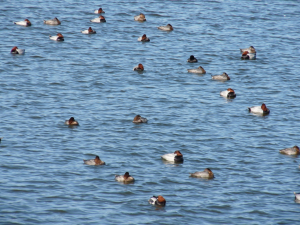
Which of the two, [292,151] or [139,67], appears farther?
[139,67]

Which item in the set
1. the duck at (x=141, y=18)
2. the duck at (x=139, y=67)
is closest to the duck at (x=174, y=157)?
the duck at (x=139, y=67)

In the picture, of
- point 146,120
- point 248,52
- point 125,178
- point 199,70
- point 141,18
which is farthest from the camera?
point 141,18

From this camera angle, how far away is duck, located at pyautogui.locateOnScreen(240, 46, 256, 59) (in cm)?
4425

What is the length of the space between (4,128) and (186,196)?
11.1 meters

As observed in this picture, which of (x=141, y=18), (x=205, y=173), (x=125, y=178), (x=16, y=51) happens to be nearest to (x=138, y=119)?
(x=205, y=173)

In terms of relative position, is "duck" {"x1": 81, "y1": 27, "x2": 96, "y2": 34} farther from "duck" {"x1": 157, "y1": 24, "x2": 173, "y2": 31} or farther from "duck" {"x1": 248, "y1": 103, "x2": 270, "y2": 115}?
"duck" {"x1": 248, "y1": 103, "x2": 270, "y2": 115}

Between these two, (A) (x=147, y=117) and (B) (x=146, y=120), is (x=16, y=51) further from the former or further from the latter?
(B) (x=146, y=120)

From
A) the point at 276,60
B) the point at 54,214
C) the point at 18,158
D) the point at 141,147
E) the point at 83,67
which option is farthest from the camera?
the point at 276,60

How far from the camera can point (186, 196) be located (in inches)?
946

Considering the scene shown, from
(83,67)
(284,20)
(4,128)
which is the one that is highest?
(284,20)

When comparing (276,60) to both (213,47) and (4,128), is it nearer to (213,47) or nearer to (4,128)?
(213,47)

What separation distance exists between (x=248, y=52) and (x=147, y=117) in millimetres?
15467

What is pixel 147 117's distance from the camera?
108 ft

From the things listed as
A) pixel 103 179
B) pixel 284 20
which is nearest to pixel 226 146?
pixel 103 179
